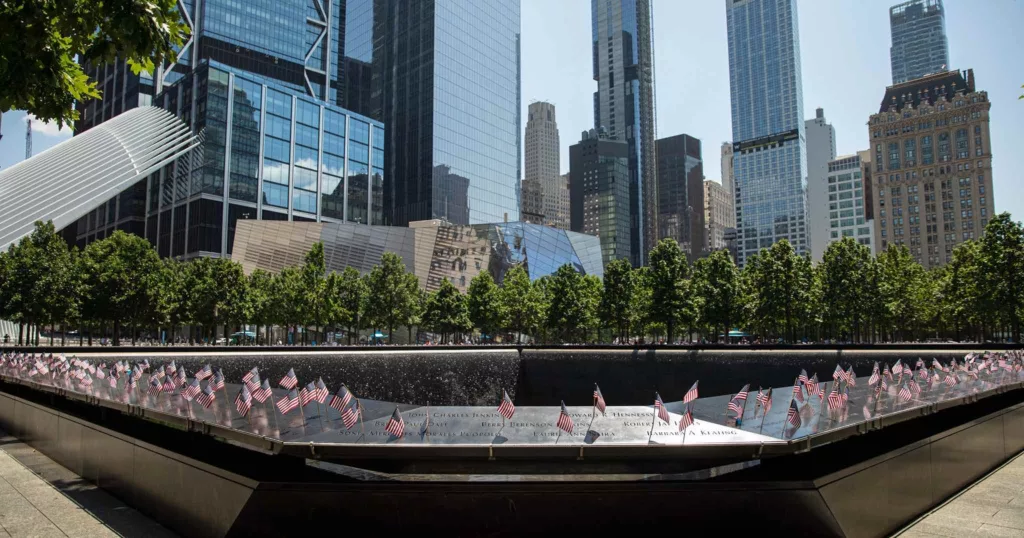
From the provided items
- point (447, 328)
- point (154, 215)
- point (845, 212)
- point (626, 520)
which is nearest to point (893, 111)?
point (845, 212)

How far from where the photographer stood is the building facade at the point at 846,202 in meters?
168

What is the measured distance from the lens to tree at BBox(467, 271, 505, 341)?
6028 centimetres

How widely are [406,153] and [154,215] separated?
52.0m

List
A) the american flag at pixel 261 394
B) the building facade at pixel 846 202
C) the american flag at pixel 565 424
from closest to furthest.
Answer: the american flag at pixel 565 424
the american flag at pixel 261 394
the building facade at pixel 846 202

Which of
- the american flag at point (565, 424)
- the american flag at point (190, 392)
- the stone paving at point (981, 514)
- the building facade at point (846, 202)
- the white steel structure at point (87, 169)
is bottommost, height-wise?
the stone paving at point (981, 514)

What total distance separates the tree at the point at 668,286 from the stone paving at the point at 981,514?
135 ft

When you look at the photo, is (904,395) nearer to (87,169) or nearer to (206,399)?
(206,399)

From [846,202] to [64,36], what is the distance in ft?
627

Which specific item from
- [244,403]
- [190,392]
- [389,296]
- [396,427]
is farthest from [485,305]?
[396,427]

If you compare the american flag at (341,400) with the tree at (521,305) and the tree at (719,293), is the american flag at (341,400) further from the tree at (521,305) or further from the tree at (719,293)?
the tree at (521,305)

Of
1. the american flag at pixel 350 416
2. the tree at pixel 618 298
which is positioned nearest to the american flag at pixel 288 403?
the american flag at pixel 350 416

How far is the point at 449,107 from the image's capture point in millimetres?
127562

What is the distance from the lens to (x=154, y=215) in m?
95.9

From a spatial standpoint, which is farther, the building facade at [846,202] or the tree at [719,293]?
the building facade at [846,202]
